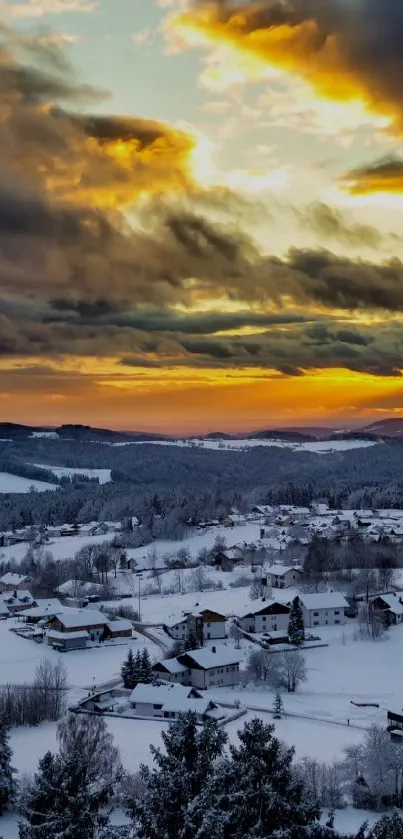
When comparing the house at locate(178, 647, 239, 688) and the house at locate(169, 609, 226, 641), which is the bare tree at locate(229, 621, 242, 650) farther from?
the house at locate(178, 647, 239, 688)

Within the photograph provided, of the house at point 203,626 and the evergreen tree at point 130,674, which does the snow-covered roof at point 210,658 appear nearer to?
the evergreen tree at point 130,674

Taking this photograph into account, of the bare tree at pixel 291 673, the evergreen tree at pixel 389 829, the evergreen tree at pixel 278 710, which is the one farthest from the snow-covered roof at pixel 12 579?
the evergreen tree at pixel 389 829

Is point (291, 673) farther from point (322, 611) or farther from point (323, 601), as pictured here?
point (323, 601)

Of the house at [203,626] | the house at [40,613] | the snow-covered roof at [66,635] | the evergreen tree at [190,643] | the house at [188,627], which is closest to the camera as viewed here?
the evergreen tree at [190,643]

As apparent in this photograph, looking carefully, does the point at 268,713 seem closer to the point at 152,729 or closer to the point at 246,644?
A: the point at 152,729

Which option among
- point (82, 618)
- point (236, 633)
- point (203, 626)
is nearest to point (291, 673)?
point (236, 633)
